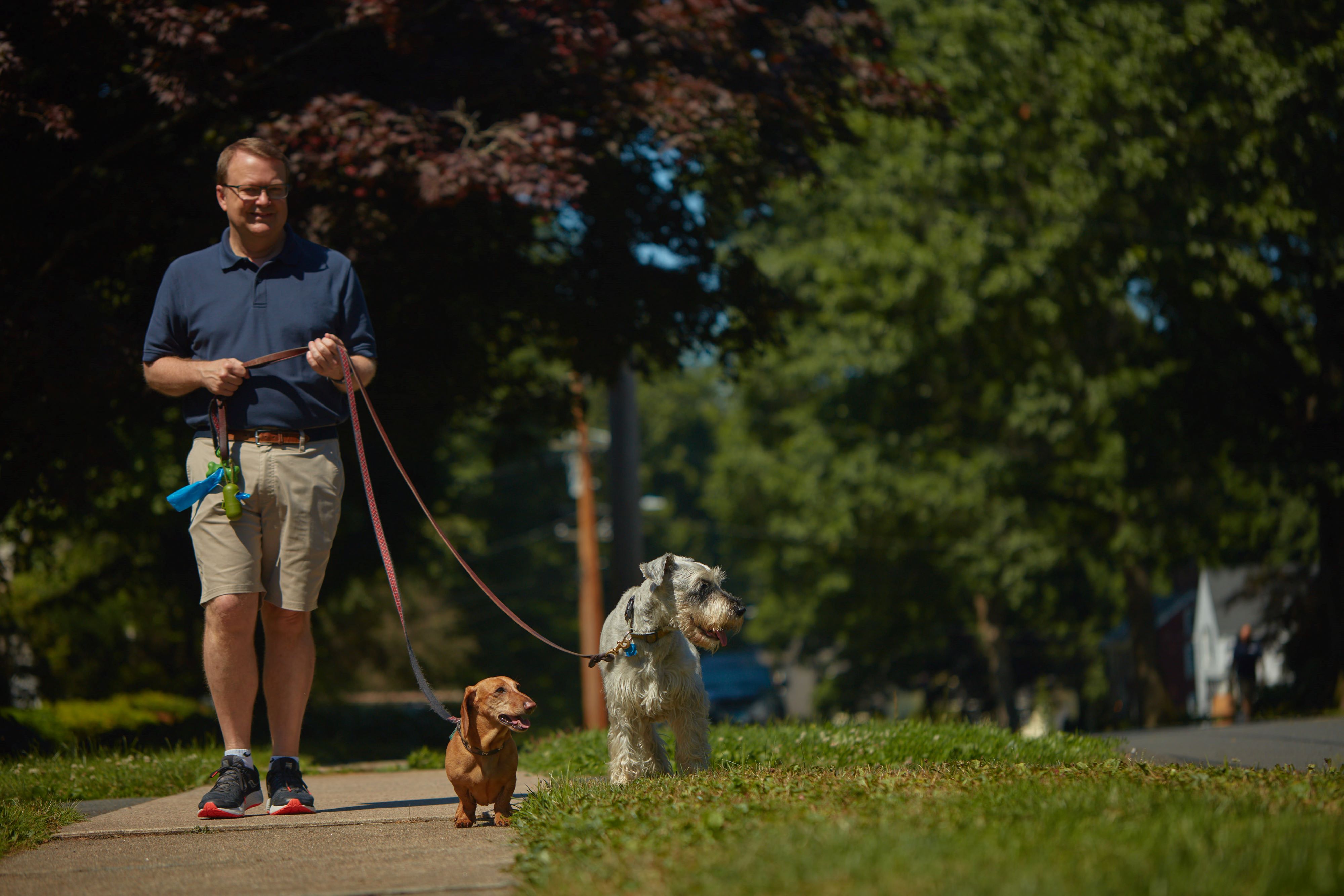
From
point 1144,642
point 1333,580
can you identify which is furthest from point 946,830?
point 1144,642

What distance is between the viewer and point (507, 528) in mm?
43969

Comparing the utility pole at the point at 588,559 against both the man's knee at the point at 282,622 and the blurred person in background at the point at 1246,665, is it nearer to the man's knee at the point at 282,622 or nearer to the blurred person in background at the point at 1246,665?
the blurred person in background at the point at 1246,665

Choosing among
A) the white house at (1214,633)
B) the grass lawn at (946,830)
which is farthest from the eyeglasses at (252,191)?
the white house at (1214,633)

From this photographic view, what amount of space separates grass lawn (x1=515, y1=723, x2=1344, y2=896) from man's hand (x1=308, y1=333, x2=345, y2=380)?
71.3 inches

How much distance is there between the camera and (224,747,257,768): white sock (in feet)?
16.9

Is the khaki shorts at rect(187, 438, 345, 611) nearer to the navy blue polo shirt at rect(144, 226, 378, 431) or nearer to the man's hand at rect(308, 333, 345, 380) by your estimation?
the navy blue polo shirt at rect(144, 226, 378, 431)

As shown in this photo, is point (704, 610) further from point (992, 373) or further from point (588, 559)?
point (992, 373)

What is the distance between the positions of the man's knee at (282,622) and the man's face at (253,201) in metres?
1.51

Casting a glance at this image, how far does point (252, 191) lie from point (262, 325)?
534mm

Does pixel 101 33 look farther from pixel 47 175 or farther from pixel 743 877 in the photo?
pixel 743 877

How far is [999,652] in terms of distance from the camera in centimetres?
3244

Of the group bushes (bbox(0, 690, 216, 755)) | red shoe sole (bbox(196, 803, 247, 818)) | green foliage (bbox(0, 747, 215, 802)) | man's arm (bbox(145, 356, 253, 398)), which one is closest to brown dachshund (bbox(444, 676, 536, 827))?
red shoe sole (bbox(196, 803, 247, 818))

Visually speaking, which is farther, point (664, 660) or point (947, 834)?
point (664, 660)

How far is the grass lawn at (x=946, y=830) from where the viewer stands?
2867 millimetres
